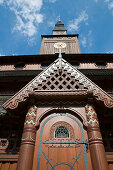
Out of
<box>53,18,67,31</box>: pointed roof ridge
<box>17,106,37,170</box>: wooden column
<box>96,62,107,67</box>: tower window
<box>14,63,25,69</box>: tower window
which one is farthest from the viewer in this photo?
<box>53,18,67,31</box>: pointed roof ridge

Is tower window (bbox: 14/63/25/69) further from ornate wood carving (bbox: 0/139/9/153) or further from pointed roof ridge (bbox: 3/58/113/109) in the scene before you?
ornate wood carving (bbox: 0/139/9/153)

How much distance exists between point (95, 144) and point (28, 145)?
2671mm

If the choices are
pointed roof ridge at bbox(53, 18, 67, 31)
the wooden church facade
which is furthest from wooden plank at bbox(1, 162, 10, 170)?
pointed roof ridge at bbox(53, 18, 67, 31)

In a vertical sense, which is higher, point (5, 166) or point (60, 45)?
point (60, 45)

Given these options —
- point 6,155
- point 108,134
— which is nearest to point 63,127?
point 108,134

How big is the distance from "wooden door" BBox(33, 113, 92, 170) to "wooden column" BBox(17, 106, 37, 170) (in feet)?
1.05

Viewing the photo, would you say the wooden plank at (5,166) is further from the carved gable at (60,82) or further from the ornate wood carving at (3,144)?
the carved gable at (60,82)

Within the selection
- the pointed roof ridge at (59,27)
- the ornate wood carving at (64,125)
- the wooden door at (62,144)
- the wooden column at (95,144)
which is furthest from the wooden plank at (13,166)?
the pointed roof ridge at (59,27)

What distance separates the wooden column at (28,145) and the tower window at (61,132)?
1.06m

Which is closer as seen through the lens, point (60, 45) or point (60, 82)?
point (60, 82)

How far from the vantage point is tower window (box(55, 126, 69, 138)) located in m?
5.15

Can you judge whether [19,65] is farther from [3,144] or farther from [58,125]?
[58,125]

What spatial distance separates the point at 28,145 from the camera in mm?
4543

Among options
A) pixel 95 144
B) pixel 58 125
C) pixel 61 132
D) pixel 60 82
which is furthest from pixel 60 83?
pixel 95 144
